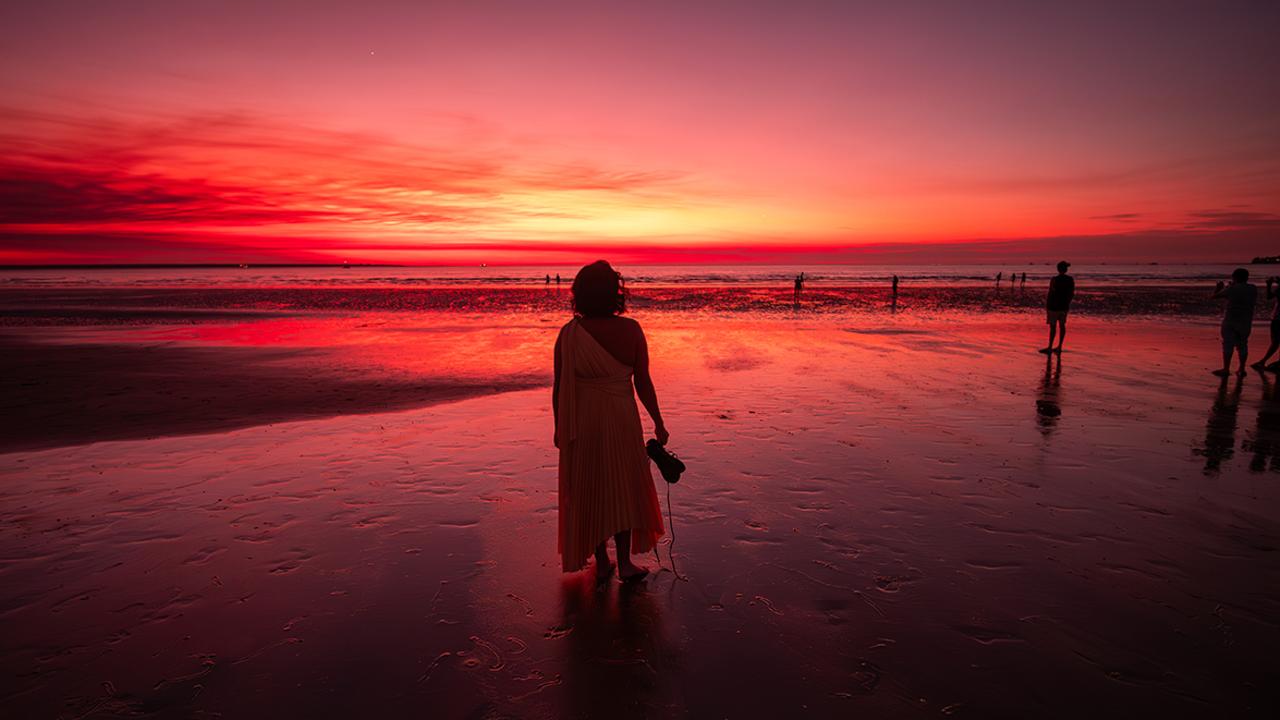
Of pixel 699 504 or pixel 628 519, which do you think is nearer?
pixel 628 519

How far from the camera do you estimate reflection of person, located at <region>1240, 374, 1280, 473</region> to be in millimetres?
7261

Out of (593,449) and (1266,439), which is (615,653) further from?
(1266,439)

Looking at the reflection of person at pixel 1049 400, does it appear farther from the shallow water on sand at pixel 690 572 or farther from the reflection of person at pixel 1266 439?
the reflection of person at pixel 1266 439

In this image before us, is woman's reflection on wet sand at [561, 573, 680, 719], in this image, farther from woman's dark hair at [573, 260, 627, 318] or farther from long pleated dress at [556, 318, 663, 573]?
woman's dark hair at [573, 260, 627, 318]

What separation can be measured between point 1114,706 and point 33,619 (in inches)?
267

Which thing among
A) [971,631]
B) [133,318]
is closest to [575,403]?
[971,631]

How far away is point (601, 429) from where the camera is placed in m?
4.45

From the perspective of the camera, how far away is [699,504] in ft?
20.3

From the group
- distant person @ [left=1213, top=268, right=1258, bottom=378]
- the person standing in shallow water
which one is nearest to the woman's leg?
the person standing in shallow water

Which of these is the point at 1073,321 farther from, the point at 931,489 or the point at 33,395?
the point at 33,395

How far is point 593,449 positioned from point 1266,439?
967 cm

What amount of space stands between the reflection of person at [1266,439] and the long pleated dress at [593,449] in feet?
24.9

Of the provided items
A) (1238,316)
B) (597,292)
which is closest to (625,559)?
(597,292)

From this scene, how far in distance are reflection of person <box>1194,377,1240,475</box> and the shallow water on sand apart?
85mm
